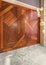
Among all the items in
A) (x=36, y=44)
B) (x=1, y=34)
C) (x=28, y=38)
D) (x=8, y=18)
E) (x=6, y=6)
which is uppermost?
(x=6, y=6)

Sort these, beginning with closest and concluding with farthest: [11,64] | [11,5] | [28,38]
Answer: [11,64] < [11,5] < [28,38]

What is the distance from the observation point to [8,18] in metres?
1.62

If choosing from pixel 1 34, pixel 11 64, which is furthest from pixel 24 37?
pixel 11 64

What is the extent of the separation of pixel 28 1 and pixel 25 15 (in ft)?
0.74

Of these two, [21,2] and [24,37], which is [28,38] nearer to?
[24,37]

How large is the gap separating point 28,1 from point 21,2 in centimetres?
20

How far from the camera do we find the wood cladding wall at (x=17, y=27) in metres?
1.57

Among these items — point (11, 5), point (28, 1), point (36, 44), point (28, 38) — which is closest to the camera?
point (11, 5)

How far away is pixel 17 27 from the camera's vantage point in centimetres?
176

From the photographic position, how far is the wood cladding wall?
1566 millimetres

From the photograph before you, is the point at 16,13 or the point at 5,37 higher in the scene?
the point at 16,13

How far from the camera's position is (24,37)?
191cm

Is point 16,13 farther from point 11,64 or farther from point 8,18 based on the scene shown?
point 11,64

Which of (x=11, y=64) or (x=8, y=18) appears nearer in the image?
(x=11, y=64)
